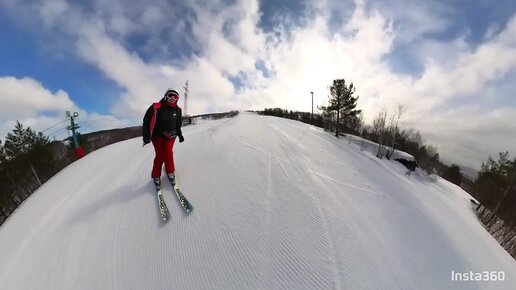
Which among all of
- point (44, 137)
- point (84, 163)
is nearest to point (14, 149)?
point (44, 137)

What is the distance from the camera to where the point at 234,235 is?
515 cm

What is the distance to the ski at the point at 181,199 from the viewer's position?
5.90 meters

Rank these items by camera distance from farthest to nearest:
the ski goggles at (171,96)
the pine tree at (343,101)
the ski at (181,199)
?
the pine tree at (343,101), the ski goggles at (171,96), the ski at (181,199)

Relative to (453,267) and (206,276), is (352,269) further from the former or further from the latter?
(453,267)

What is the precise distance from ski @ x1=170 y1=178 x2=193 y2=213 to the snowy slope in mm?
142

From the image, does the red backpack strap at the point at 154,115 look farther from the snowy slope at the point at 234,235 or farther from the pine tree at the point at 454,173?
the pine tree at the point at 454,173

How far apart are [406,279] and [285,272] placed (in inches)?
94.5

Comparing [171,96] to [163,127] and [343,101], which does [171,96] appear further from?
[343,101]

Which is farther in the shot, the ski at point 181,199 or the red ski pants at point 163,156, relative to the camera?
the red ski pants at point 163,156

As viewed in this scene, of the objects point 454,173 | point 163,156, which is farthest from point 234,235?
point 454,173

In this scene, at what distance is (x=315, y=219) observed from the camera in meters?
5.99

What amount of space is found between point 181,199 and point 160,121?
1.99m

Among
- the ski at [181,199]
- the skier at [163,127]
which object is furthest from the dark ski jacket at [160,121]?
the ski at [181,199]

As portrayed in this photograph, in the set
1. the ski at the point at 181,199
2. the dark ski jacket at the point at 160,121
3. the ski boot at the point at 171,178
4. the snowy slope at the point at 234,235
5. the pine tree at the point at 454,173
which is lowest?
the pine tree at the point at 454,173
